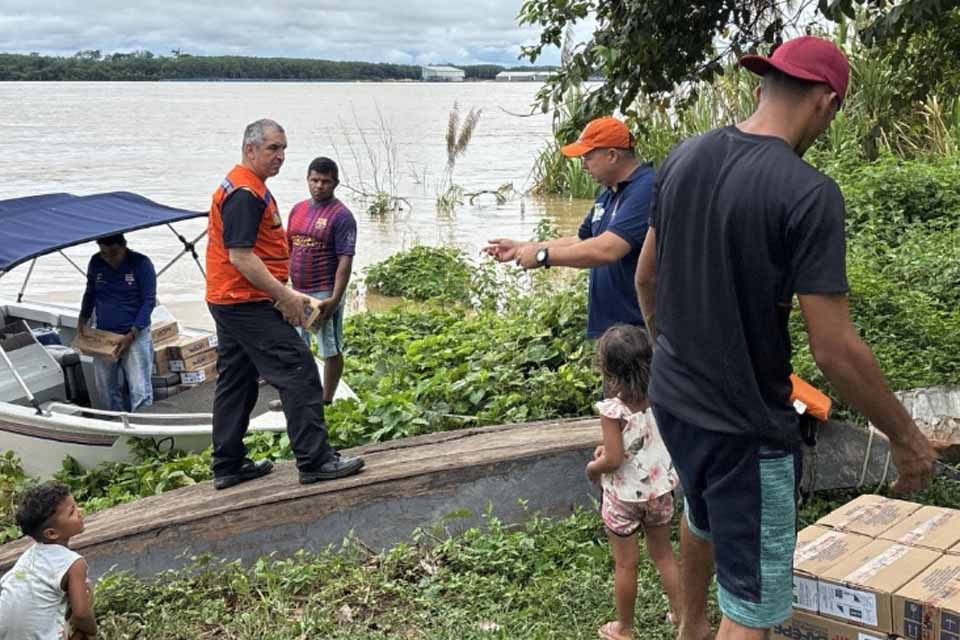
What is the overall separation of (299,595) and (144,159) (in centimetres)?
3089

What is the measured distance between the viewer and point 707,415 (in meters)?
2.60

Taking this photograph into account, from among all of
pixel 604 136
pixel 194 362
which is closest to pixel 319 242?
pixel 194 362

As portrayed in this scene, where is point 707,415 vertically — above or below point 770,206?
below

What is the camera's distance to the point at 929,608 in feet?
9.32

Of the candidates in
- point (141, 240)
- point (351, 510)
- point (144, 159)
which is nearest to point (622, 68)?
point (351, 510)

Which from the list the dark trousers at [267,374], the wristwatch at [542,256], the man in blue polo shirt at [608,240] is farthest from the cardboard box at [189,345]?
the wristwatch at [542,256]

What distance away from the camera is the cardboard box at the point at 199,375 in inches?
329

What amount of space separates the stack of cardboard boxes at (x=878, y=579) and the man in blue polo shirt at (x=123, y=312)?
571 cm

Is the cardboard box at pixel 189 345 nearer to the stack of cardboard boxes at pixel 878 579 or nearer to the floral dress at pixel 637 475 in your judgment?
the floral dress at pixel 637 475

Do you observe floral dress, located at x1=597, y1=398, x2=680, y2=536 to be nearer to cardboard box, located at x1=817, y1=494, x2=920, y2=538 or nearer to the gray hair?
cardboard box, located at x1=817, y1=494, x2=920, y2=538

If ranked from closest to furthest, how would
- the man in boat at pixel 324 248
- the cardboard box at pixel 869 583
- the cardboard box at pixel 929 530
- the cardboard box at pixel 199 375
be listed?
1. the cardboard box at pixel 869 583
2. the cardboard box at pixel 929 530
3. the man in boat at pixel 324 248
4. the cardboard box at pixel 199 375

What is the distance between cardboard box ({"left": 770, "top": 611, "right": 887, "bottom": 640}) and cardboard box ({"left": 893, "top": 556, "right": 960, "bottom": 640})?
94 mm

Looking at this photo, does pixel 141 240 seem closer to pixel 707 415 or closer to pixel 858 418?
pixel 858 418

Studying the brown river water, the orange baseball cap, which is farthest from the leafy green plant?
the orange baseball cap
